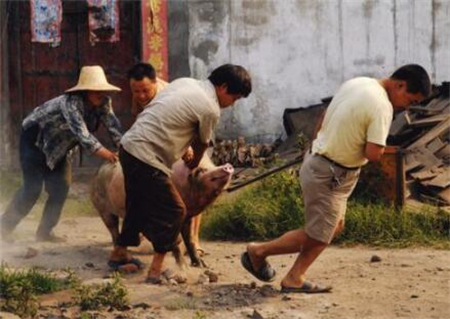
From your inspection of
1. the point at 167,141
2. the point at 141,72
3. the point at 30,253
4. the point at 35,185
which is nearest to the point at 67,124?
the point at 35,185

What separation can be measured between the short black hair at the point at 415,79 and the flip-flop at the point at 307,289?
157 centimetres

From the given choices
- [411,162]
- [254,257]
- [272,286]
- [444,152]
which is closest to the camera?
[254,257]

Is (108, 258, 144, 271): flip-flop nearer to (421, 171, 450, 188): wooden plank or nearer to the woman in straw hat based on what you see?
the woman in straw hat

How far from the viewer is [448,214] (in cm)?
873

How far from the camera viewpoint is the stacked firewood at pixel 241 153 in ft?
38.8

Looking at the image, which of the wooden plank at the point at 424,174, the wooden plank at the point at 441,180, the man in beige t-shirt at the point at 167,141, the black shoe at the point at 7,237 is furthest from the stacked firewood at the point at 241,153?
the man in beige t-shirt at the point at 167,141

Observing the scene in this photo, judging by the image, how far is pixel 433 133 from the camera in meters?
10.6

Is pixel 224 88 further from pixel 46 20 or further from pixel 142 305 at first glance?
pixel 46 20

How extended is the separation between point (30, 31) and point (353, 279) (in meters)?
7.50

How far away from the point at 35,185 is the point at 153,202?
91.7 inches

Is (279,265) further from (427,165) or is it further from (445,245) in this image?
(427,165)

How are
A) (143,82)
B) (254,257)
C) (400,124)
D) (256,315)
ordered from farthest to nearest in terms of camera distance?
(400,124), (143,82), (254,257), (256,315)

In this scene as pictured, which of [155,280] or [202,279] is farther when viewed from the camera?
[202,279]

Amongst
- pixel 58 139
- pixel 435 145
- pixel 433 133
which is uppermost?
pixel 58 139
